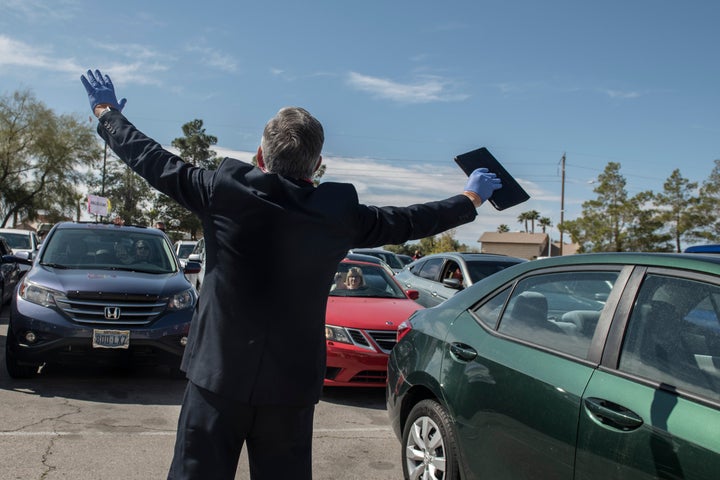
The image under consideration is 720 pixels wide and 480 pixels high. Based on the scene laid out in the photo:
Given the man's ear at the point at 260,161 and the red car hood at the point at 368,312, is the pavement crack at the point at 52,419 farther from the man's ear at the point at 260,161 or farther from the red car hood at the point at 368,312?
the man's ear at the point at 260,161

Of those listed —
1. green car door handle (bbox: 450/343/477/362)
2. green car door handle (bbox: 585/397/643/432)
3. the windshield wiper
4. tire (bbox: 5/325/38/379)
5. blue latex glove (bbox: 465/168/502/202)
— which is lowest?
tire (bbox: 5/325/38/379)

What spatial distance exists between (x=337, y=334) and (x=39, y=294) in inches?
117

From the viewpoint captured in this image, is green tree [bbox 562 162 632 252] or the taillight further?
green tree [bbox 562 162 632 252]

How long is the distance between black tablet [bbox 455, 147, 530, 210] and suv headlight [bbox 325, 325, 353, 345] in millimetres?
4228

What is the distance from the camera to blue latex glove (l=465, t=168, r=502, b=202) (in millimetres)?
2596

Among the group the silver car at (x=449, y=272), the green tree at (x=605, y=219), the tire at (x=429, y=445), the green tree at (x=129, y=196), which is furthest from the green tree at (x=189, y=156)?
the tire at (x=429, y=445)

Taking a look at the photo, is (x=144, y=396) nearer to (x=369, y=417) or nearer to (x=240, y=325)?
(x=369, y=417)

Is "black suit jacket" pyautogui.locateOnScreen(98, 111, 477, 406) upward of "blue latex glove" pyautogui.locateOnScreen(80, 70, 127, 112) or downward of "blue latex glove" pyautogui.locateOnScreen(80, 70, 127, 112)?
downward

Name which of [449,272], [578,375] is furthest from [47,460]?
[449,272]

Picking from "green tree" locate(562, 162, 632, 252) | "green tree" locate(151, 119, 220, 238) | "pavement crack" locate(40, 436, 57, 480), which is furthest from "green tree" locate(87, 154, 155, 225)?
"pavement crack" locate(40, 436, 57, 480)

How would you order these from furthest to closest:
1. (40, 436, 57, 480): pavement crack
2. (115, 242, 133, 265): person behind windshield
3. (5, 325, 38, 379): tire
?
(115, 242, 133, 265): person behind windshield
(5, 325, 38, 379): tire
(40, 436, 57, 480): pavement crack

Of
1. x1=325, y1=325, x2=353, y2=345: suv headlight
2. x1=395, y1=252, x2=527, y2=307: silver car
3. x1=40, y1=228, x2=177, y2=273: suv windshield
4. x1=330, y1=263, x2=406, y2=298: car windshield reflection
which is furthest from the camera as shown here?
x1=395, y1=252, x2=527, y2=307: silver car

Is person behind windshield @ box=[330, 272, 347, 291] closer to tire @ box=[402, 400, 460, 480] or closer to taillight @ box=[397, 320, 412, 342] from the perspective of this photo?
taillight @ box=[397, 320, 412, 342]

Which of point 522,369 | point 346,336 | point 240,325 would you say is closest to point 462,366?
point 522,369
